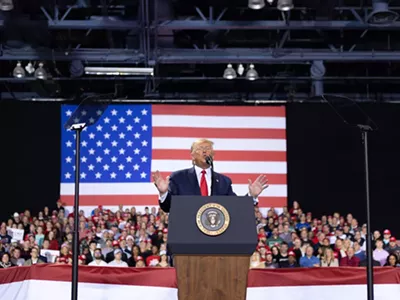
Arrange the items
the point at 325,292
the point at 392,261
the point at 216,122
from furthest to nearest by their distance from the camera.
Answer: the point at 216,122 → the point at 392,261 → the point at 325,292

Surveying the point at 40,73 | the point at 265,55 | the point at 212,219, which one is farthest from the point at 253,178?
the point at 212,219

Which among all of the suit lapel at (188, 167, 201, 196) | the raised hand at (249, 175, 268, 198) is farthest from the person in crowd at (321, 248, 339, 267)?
the raised hand at (249, 175, 268, 198)

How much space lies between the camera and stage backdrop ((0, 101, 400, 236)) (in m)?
16.8

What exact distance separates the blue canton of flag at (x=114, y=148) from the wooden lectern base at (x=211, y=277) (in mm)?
12271

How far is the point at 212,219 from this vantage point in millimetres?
4090

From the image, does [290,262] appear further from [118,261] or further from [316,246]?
[118,261]

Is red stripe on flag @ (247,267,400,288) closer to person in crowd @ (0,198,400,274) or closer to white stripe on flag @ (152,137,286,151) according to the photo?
person in crowd @ (0,198,400,274)

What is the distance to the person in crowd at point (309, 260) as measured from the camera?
10969mm

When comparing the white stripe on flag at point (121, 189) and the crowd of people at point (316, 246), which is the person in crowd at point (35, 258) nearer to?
the crowd of people at point (316, 246)

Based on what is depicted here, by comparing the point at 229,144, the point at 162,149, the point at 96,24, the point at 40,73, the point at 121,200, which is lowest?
the point at 121,200

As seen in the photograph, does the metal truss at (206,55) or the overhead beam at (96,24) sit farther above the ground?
the overhead beam at (96,24)

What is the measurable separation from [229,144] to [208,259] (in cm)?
1265

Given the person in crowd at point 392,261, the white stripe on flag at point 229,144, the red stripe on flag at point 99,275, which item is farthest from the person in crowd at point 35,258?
the white stripe on flag at point 229,144

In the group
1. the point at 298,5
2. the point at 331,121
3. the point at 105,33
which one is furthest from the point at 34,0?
the point at 331,121
